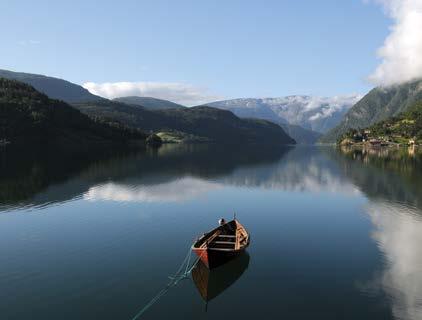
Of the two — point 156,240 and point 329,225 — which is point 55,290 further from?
point 329,225

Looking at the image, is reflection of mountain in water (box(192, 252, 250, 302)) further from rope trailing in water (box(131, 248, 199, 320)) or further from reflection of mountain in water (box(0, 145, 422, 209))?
reflection of mountain in water (box(0, 145, 422, 209))

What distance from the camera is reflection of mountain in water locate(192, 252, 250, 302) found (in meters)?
41.1

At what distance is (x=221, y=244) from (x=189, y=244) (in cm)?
674

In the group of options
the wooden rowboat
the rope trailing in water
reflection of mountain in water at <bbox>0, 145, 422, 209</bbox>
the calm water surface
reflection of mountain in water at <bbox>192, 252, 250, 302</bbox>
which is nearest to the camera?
the rope trailing in water

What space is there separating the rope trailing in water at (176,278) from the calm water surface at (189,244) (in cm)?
59

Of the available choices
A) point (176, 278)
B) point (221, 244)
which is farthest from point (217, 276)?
point (221, 244)

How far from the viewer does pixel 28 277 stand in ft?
144

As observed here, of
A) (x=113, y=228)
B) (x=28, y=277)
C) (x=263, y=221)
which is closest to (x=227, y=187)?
(x=263, y=221)

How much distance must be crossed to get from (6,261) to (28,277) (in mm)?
6631

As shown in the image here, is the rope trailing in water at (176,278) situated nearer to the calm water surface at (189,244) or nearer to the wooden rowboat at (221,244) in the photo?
the calm water surface at (189,244)

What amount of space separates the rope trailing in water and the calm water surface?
59 cm

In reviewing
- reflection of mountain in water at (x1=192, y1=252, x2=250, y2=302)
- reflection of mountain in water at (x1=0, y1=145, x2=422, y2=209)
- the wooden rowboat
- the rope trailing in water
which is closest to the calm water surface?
reflection of mountain in water at (x1=192, y1=252, x2=250, y2=302)

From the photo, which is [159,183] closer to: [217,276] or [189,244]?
[189,244]

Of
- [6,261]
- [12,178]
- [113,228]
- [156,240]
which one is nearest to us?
[6,261]
